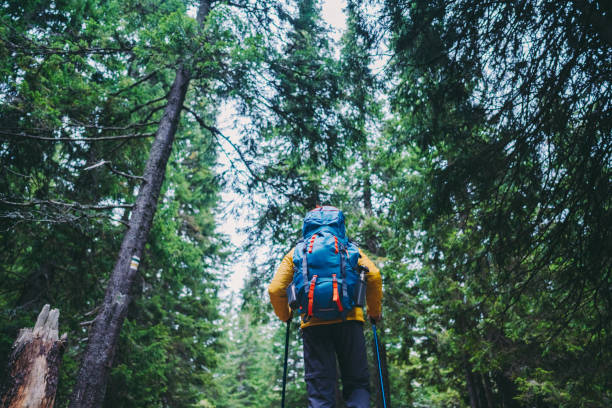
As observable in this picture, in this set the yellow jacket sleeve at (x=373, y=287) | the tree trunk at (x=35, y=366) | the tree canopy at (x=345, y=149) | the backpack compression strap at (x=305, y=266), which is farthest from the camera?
the tree canopy at (x=345, y=149)

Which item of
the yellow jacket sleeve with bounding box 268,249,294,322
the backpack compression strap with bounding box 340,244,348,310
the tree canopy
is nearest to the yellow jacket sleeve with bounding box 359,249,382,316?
the backpack compression strap with bounding box 340,244,348,310

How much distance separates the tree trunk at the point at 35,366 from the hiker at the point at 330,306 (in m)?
2.10

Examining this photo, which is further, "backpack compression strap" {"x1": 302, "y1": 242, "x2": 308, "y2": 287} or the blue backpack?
"backpack compression strap" {"x1": 302, "y1": 242, "x2": 308, "y2": 287}

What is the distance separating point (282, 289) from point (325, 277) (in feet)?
1.77

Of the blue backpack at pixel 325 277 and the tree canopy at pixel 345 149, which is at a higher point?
the tree canopy at pixel 345 149

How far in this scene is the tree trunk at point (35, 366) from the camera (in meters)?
2.83

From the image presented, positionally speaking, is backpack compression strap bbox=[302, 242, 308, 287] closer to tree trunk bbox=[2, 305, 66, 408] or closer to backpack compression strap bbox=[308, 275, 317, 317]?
backpack compression strap bbox=[308, 275, 317, 317]

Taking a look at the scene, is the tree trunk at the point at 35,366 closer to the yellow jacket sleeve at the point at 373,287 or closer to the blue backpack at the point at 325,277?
the blue backpack at the point at 325,277

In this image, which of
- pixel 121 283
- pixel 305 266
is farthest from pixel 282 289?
pixel 121 283

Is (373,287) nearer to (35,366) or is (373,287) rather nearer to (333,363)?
(333,363)

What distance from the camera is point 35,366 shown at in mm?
2975

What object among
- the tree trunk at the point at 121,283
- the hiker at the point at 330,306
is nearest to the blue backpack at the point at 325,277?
the hiker at the point at 330,306

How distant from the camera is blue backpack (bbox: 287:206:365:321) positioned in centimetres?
292

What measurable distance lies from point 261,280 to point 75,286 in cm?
Answer: 447
